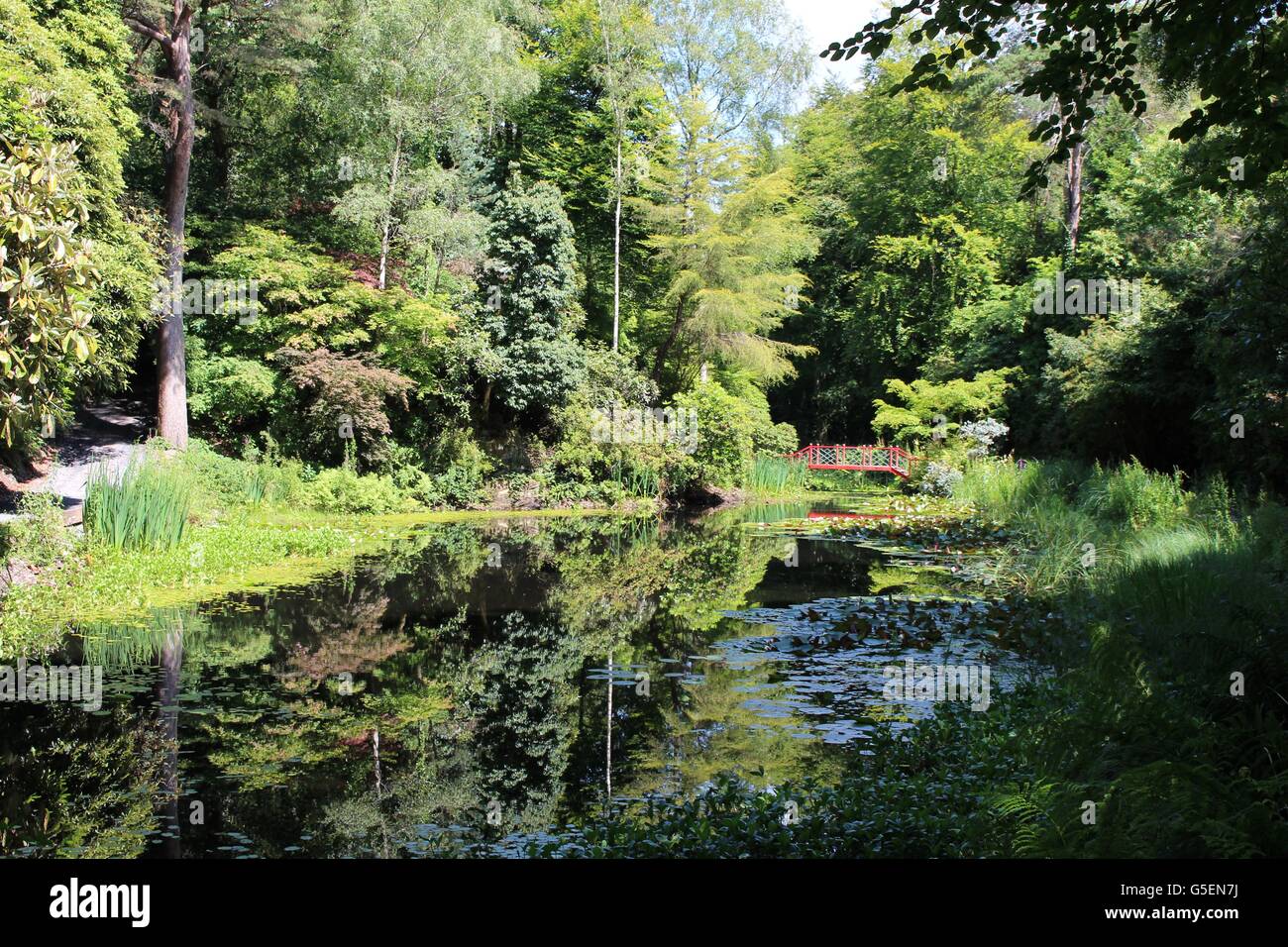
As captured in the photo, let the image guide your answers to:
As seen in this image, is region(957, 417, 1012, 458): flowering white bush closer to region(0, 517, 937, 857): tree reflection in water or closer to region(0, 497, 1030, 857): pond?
region(0, 497, 1030, 857): pond

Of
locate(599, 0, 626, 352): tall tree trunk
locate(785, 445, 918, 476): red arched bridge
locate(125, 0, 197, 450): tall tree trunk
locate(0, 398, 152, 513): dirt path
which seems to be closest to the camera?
locate(0, 398, 152, 513): dirt path

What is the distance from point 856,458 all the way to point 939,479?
9.72m

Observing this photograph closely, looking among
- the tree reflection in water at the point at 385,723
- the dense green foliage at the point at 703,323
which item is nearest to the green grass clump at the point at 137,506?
the dense green foliage at the point at 703,323

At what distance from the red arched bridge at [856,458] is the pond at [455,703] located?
55.9 ft

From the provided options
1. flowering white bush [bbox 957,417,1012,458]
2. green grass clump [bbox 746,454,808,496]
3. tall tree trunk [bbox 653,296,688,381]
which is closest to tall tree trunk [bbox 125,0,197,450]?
tall tree trunk [bbox 653,296,688,381]

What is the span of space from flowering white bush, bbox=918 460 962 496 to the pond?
9182 millimetres

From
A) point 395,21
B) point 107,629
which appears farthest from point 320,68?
point 107,629

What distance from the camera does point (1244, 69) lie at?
5.43 metres

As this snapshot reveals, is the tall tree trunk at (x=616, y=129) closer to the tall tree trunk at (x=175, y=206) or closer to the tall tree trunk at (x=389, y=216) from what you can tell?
the tall tree trunk at (x=389, y=216)

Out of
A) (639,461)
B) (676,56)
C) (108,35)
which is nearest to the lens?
(108,35)

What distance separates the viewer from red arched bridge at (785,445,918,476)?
28391 mm

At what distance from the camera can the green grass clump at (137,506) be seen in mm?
10242

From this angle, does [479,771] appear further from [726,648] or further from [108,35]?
[108,35]

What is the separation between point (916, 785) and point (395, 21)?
825 inches
